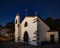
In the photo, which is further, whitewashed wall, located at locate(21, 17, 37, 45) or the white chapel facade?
whitewashed wall, located at locate(21, 17, 37, 45)

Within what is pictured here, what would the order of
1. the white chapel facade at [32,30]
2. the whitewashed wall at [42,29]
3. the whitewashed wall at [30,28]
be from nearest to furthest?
the white chapel facade at [32,30] → the whitewashed wall at [30,28] → the whitewashed wall at [42,29]

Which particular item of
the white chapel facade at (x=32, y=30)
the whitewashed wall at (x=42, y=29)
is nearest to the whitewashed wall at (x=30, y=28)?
the white chapel facade at (x=32, y=30)

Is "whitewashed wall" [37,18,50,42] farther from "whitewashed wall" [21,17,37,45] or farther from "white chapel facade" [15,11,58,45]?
"whitewashed wall" [21,17,37,45]

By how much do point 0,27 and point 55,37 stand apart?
1834 cm

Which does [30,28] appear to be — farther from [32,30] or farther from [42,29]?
[42,29]

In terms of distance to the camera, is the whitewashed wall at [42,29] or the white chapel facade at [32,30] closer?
the white chapel facade at [32,30]

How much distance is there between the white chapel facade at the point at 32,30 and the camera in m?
28.9

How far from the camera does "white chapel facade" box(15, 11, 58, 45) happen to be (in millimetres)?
28900

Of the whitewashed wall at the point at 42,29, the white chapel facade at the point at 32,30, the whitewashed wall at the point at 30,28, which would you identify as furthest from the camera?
the whitewashed wall at the point at 42,29

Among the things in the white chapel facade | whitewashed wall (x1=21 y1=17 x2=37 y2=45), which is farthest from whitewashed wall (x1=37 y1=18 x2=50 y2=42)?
whitewashed wall (x1=21 y1=17 x2=37 y2=45)

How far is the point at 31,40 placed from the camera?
97.6 ft

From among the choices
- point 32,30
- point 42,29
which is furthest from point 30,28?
point 42,29

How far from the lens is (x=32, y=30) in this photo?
29.9m

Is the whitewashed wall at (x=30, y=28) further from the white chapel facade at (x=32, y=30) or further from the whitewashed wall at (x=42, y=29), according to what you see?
the whitewashed wall at (x=42, y=29)
